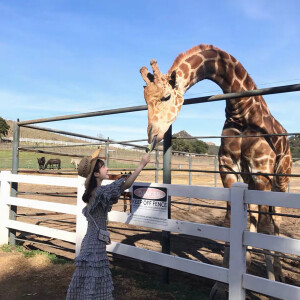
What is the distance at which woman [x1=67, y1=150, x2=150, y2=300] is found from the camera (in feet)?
7.94

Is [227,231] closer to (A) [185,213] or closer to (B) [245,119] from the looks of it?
(B) [245,119]

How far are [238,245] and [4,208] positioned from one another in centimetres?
422

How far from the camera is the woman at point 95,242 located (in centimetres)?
242

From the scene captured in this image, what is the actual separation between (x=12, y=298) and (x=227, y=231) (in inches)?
101

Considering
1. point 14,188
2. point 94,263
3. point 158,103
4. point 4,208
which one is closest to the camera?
point 94,263

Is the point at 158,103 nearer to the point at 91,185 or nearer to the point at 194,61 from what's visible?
the point at 194,61

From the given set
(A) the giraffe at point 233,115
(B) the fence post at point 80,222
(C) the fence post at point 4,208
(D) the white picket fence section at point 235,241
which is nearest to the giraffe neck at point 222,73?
(A) the giraffe at point 233,115

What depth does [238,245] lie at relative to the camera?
8.35 ft

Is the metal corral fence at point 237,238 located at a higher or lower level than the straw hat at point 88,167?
lower

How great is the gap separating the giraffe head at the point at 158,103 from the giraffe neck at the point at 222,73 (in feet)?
1.14

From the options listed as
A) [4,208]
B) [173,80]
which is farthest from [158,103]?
[4,208]

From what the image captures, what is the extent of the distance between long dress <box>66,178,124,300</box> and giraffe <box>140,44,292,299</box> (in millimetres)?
933

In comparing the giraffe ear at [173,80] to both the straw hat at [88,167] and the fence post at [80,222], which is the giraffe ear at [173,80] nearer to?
the straw hat at [88,167]

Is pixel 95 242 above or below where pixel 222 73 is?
below
